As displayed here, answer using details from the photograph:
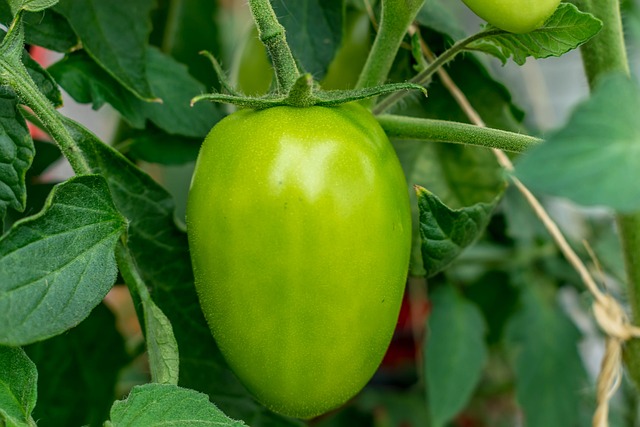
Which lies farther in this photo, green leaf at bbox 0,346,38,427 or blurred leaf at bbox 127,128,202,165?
blurred leaf at bbox 127,128,202,165

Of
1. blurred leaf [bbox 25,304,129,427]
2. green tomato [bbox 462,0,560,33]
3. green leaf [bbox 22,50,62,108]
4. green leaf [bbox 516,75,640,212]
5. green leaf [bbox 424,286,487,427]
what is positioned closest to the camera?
green leaf [bbox 516,75,640,212]

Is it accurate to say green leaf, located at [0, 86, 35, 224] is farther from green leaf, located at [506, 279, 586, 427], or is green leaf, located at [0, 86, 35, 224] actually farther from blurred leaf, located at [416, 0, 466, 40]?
green leaf, located at [506, 279, 586, 427]

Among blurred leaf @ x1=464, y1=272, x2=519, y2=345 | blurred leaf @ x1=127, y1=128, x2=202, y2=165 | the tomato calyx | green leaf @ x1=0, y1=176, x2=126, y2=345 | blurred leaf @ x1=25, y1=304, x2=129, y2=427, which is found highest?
the tomato calyx

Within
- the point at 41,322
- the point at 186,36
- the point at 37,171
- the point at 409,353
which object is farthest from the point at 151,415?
the point at 409,353

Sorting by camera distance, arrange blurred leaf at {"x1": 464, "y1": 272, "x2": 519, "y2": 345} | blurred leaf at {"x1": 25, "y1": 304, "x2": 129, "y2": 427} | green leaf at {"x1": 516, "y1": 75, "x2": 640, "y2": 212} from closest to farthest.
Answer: green leaf at {"x1": 516, "y1": 75, "x2": 640, "y2": 212}, blurred leaf at {"x1": 25, "y1": 304, "x2": 129, "y2": 427}, blurred leaf at {"x1": 464, "y1": 272, "x2": 519, "y2": 345}

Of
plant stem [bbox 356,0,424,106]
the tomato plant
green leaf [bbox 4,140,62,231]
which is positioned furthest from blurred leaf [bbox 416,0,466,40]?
green leaf [bbox 4,140,62,231]

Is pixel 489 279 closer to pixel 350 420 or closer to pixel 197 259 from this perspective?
pixel 350 420

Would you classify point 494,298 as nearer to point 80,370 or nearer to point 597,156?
point 80,370
